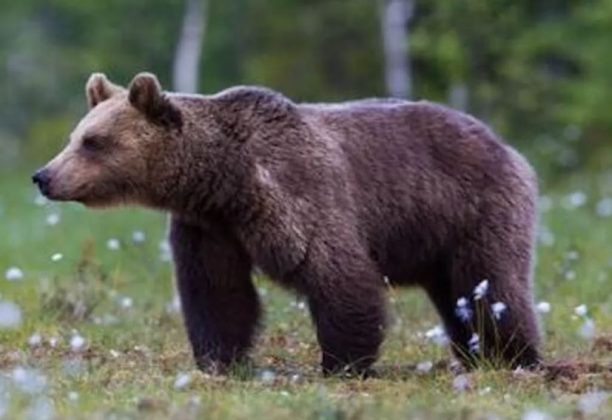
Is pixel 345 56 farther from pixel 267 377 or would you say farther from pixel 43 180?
pixel 267 377

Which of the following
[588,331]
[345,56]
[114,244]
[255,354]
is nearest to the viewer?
[588,331]

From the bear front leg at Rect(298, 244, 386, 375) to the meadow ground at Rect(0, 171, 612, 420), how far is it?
0.19 metres

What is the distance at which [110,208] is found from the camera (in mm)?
8695

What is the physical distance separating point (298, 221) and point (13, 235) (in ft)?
24.5

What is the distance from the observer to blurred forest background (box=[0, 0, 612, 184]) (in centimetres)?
2722

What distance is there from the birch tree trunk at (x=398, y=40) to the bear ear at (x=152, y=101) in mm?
22636

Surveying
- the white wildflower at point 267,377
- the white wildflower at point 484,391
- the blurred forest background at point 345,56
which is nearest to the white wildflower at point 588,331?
the white wildflower at point 484,391

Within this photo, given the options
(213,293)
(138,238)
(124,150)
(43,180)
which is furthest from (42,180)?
(138,238)

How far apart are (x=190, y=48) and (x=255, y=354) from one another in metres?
30.8

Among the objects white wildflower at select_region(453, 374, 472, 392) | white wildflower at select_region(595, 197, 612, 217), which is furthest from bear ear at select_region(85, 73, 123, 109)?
white wildflower at select_region(595, 197, 612, 217)

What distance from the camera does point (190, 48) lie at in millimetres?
39719

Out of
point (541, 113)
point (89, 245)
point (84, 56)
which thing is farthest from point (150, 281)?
point (84, 56)

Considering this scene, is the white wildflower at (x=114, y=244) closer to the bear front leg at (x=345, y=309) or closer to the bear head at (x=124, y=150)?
the bear head at (x=124, y=150)

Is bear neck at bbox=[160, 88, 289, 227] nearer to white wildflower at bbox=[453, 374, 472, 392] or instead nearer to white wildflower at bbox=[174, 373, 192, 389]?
white wildflower at bbox=[174, 373, 192, 389]
